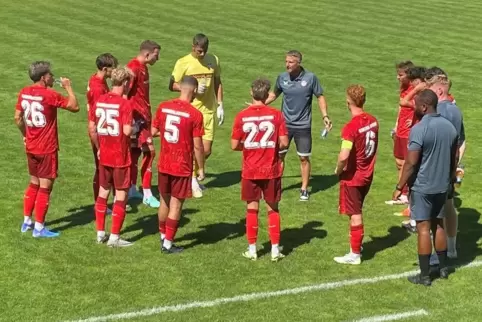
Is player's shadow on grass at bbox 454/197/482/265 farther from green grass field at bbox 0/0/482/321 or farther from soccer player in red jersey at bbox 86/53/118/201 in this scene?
soccer player in red jersey at bbox 86/53/118/201

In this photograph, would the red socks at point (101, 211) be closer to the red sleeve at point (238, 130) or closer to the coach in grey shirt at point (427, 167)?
the red sleeve at point (238, 130)

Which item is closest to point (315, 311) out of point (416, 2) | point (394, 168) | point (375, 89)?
point (394, 168)

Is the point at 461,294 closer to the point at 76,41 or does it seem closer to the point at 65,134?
the point at 65,134

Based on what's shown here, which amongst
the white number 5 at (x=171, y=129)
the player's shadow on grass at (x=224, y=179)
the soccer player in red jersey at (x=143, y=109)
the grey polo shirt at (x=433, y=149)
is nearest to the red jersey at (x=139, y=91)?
the soccer player in red jersey at (x=143, y=109)

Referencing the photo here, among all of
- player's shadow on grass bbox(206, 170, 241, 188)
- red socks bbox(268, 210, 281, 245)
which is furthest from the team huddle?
player's shadow on grass bbox(206, 170, 241, 188)

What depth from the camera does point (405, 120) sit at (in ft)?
41.4

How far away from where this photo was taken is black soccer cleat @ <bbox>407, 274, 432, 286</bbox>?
988 cm

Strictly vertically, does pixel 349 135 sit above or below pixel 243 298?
above

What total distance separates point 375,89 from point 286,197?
9.16m

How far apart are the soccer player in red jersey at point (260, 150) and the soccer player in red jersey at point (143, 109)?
2125mm

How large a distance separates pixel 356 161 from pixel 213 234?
2.60 m

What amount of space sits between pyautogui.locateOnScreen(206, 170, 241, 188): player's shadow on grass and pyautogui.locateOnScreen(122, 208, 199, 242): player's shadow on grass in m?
1.57

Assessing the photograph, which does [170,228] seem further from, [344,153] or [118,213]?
[344,153]

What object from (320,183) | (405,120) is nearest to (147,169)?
(320,183)
